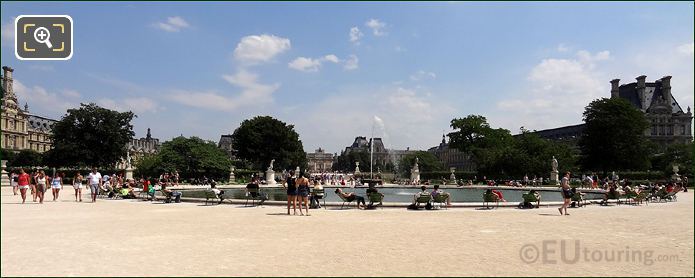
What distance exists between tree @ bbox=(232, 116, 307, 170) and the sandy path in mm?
75382

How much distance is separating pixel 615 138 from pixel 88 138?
75410 millimetres

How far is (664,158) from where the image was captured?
82.6 metres

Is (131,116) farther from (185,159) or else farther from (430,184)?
(430,184)

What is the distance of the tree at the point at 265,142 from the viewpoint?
93688 mm

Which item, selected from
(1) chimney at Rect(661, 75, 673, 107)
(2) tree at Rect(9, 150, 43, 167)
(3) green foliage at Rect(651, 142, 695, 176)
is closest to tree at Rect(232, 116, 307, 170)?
(2) tree at Rect(9, 150, 43, 167)

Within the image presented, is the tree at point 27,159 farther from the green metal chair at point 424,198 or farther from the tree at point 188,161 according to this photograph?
the green metal chair at point 424,198

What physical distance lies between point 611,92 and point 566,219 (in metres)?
110

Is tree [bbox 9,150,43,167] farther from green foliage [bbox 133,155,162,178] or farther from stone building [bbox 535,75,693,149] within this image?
stone building [bbox 535,75,693,149]

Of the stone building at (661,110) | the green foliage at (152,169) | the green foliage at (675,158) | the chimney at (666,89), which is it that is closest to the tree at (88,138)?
the green foliage at (152,169)

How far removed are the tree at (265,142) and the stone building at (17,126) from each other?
144 ft

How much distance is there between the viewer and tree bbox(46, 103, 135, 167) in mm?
69375

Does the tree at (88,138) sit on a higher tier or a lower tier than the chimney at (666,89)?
lower

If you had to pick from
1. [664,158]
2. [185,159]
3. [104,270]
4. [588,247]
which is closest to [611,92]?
[664,158]

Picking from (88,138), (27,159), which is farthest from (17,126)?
(88,138)
